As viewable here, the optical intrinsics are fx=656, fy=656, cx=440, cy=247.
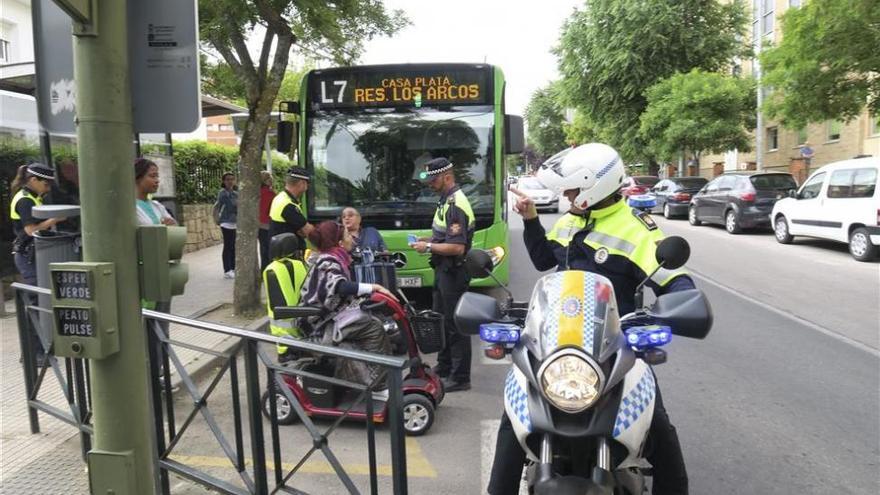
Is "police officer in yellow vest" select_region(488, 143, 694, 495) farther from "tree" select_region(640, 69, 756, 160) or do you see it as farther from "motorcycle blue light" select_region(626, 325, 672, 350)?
"tree" select_region(640, 69, 756, 160)

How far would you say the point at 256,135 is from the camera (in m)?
7.64

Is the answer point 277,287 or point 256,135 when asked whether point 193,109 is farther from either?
point 256,135

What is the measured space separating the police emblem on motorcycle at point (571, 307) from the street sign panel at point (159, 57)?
151 centimetres

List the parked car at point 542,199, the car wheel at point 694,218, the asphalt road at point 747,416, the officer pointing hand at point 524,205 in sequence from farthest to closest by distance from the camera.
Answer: the parked car at point 542,199, the car wheel at point 694,218, the asphalt road at point 747,416, the officer pointing hand at point 524,205

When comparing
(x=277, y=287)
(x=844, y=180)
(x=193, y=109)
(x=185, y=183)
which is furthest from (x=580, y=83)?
(x=193, y=109)

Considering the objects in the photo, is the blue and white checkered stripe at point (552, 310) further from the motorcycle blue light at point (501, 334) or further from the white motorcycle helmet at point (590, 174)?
the white motorcycle helmet at point (590, 174)

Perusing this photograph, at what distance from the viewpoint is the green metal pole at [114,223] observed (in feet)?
7.41

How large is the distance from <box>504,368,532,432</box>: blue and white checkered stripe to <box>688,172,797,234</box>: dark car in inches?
628

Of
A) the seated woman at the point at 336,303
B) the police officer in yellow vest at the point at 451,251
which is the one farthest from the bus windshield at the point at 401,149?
the seated woman at the point at 336,303

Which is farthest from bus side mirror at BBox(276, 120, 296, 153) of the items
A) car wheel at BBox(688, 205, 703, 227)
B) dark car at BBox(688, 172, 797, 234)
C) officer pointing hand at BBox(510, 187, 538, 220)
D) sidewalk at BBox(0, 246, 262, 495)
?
car wheel at BBox(688, 205, 703, 227)

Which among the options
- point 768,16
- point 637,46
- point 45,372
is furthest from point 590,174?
point 768,16

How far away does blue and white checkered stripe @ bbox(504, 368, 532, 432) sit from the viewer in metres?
2.23

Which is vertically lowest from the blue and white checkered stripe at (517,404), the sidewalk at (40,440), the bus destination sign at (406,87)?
the sidewalk at (40,440)

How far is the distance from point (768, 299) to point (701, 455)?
5696mm
